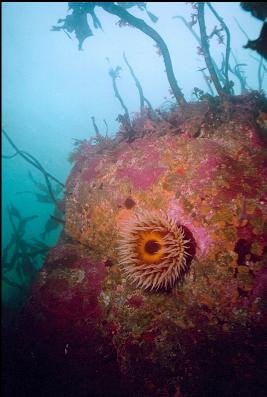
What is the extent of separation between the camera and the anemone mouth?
11.5 feet

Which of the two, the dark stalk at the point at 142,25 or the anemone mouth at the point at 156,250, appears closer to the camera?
the anemone mouth at the point at 156,250

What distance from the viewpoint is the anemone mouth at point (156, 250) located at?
3504mm

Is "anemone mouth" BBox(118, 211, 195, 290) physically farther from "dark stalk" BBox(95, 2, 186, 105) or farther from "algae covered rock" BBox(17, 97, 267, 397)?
"dark stalk" BBox(95, 2, 186, 105)

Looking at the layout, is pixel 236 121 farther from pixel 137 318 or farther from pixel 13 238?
pixel 13 238

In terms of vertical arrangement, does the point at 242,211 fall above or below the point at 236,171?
below

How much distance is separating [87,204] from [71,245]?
839 millimetres

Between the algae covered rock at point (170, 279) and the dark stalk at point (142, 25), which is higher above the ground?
the dark stalk at point (142, 25)

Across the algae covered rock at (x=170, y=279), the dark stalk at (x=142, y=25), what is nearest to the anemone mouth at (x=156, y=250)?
the algae covered rock at (x=170, y=279)

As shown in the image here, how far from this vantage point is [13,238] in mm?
10617

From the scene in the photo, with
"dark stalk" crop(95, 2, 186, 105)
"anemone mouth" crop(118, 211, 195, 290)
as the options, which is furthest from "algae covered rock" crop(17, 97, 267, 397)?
"dark stalk" crop(95, 2, 186, 105)

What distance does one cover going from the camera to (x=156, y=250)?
11.8 ft

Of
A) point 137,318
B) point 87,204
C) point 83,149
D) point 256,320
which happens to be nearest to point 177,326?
point 137,318

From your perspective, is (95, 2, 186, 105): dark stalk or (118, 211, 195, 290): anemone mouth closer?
(118, 211, 195, 290): anemone mouth

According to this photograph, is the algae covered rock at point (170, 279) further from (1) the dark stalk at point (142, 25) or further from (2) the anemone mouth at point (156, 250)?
(1) the dark stalk at point (142, 25)
